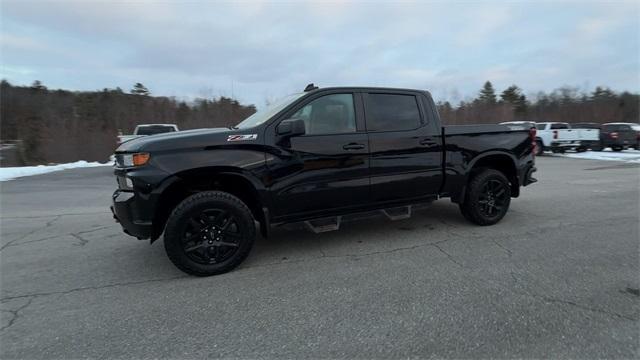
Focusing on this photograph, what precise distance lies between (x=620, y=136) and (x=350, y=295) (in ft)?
81.8

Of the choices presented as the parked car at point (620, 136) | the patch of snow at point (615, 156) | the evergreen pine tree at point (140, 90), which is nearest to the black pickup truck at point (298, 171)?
the patch of snow at point (615, 156)

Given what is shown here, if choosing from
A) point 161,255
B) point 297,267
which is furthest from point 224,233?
point 161,255

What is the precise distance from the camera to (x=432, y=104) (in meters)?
5.12

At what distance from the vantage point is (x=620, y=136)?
21.5 m

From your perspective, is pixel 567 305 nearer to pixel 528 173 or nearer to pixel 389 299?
pixel 389 299

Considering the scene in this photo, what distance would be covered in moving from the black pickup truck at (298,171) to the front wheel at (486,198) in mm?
19

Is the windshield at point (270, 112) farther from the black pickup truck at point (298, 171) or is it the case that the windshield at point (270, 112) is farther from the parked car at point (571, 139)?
the parked car at point (571, 139)

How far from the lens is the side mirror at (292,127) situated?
3.99m

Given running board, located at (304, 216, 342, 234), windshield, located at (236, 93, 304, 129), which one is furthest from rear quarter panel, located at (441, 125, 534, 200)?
windshield, located at (236, 93, 304, 129)

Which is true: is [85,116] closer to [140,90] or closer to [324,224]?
[140,90]

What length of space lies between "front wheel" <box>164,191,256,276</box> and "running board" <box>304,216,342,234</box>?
0.71 meters

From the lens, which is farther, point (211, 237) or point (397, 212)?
point (397, 212)

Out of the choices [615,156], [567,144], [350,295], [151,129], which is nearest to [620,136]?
[567,144]

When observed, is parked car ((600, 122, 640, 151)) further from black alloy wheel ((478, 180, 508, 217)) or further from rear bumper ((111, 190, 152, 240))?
rear bumper ((111, 190, 152, 240))
